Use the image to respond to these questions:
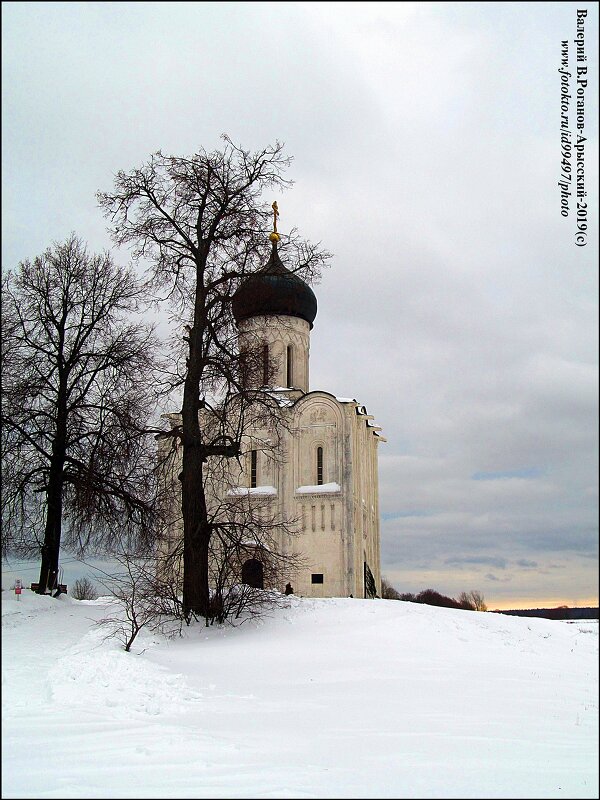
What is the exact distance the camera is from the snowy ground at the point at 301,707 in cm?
561

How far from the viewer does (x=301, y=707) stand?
348 inches

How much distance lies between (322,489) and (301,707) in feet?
60.3

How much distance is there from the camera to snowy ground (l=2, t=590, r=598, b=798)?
5.61m

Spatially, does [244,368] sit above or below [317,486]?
above

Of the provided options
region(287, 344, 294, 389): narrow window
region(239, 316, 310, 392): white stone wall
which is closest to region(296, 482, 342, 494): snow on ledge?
region(239, 316, 310, 392): white stone wall

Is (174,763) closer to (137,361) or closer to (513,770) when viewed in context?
(513,770)

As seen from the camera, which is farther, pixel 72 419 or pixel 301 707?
pixel 72 419

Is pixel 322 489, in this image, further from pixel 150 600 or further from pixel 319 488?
pixel 150 600

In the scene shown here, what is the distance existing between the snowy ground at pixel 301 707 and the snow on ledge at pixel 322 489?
11336 millimetres

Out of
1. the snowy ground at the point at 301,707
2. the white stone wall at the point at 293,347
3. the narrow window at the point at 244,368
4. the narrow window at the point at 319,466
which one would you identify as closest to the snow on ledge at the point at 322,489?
the narrow window at the point at 319,466

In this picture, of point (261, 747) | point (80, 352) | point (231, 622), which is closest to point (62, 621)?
point (231, 622)

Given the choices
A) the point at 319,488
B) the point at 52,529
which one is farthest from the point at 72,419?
the point at 319,488

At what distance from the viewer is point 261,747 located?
674 centimetres

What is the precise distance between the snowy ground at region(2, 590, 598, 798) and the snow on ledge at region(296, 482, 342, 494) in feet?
37.2
